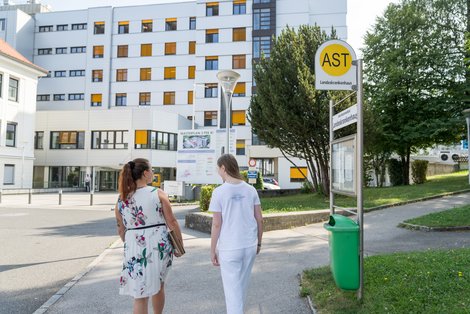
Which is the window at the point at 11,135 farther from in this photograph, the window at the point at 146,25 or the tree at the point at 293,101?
the tree at the point at 293,101

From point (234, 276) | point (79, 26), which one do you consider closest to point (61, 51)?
point (79, 26)

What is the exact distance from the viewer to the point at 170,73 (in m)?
50.6

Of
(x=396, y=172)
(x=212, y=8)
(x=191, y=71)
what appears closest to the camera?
(x=396, y=172)

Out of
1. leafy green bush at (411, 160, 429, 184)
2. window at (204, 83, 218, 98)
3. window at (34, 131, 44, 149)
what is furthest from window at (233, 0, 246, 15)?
leafy green bush at (411, 160, 429, 184)

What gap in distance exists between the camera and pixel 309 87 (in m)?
16.5

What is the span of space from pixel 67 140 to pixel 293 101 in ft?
107

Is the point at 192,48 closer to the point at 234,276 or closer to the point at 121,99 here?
the point at 121,99

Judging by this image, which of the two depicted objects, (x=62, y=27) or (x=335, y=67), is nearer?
(x=335, y=67)

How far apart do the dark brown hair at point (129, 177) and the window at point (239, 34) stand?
4496 cm

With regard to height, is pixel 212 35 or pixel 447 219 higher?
pixel 212 35

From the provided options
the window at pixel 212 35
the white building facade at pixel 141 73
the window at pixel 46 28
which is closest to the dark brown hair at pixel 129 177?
the white building facade at pixel 141 73

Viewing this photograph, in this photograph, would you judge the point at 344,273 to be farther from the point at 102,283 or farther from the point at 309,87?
the point at 309,87

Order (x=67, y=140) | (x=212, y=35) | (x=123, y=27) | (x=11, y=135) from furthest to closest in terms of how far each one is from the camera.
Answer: (x=123, y=27), (x=212, y=35), (x=67, y=140), (x=11, y=135)

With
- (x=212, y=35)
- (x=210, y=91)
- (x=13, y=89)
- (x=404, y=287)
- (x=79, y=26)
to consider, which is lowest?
(x=404, y=287)
